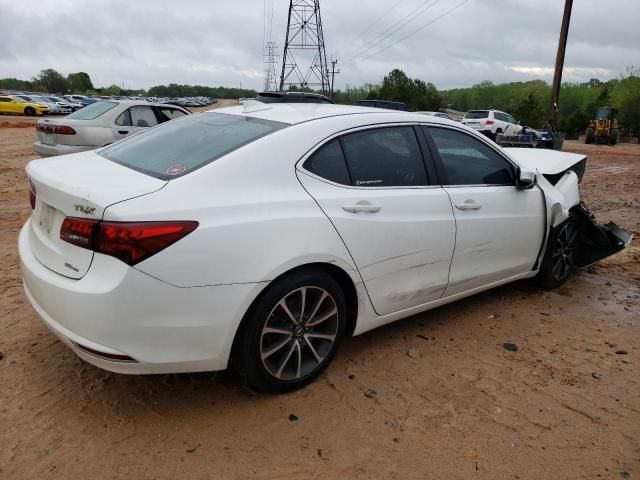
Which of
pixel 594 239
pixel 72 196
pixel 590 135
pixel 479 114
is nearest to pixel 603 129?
pixel 590 135

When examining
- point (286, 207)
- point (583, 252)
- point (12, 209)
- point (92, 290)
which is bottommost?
point (12, 209)

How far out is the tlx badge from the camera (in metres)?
2.36

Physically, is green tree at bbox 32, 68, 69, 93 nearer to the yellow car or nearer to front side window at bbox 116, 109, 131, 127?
the yellow car

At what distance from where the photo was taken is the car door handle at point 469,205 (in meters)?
3.52

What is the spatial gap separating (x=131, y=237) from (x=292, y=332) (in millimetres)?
1017

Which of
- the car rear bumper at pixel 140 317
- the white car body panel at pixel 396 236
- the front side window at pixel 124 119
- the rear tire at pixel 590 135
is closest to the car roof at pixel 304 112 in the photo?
the white car body panel at pixel 396 236

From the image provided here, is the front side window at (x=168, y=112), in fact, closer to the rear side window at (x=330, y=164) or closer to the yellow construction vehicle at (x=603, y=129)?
the rear side window at (x=330, y=164)

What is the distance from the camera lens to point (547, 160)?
5.07 metres

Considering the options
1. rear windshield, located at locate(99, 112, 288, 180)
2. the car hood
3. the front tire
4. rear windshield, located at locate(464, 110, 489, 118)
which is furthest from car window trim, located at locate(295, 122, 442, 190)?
rear windshield, located at locate(464, 110, 489, 118)

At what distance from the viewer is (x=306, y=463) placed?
2.43 meters

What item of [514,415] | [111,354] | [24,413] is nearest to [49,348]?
[24,413]

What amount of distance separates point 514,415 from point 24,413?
2568 mm

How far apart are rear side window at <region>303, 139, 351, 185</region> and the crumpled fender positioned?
199 centimetres

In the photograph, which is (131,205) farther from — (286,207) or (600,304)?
(600,304)
